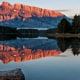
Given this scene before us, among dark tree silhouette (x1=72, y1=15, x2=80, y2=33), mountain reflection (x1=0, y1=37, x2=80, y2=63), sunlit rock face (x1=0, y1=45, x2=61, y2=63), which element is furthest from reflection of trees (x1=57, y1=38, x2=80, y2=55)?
dark tree silhouette (x1=72, y1=15, x2=80, y2=33)

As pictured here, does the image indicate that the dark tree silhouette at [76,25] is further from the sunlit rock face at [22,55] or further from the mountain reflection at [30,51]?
the sunlit rock face at [22,55]

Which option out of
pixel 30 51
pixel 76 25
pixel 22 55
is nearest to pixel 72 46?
pixel 30 51

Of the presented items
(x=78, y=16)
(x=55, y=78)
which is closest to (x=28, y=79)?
(x=55, y=78)

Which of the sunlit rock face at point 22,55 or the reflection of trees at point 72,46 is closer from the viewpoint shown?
the sunlit rock face at point 22,55

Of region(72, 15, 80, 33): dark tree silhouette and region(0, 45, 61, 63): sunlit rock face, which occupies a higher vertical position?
region(0, 45, 61, 63): sunlit rock face

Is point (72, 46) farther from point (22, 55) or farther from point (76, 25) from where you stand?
point (76, 25)

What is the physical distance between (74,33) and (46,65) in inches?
4692

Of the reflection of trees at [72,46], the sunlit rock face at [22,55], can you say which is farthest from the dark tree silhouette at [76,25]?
the sunlit rock face at [22,55]

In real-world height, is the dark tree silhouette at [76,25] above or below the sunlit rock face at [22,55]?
below

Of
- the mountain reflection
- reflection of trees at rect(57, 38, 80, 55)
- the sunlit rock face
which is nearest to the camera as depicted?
the sunlit rock face

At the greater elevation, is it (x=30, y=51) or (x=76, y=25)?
(x=30, y=51)

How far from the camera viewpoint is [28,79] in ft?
101

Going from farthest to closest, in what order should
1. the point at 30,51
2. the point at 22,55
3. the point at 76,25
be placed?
the point at 76,25
the point at 30,51
the point at 22,55

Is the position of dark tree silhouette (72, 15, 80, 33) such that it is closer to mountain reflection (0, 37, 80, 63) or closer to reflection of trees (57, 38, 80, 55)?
reflection of trees (57, 38, 80, 55)
